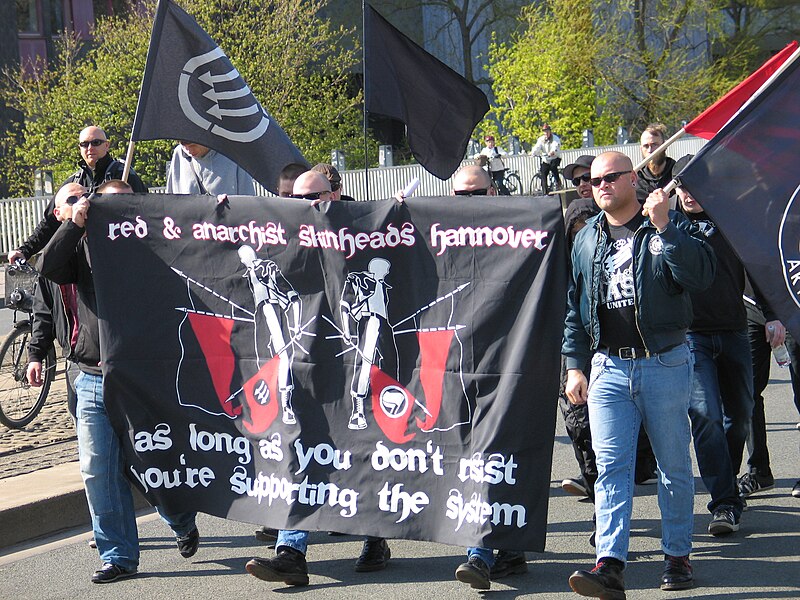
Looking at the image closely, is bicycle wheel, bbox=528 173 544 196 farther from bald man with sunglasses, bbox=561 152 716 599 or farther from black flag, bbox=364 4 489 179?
bald man with sunglasses, bbox=561 152 716 599

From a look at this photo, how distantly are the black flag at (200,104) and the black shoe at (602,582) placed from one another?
9.54 ft

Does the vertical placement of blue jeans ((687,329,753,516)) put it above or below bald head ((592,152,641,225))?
below

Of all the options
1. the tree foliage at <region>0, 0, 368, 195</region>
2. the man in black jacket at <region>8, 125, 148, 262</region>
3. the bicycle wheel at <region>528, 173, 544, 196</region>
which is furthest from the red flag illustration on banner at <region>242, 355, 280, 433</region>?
A: the bicycle wheel at <region>528, 173, 544, 196</region>

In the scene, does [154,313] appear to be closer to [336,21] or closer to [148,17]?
[148,17]

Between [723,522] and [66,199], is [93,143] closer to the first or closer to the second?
[66,199]

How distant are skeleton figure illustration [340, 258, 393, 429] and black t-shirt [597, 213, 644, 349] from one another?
996 millimetres

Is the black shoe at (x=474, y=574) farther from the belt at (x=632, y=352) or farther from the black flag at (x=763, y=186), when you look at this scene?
the black flag at (x=763, y=186)

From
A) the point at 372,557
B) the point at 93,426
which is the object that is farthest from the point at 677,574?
the point at 93,426

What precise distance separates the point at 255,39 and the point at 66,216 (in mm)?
20208

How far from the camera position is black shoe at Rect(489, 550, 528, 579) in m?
5.66

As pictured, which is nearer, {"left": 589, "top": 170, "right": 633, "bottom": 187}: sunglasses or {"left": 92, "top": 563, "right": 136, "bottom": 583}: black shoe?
{"left": 589, "top": 170, "right": 633, "bottom": 187}: sunglasses

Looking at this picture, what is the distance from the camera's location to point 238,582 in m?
5.80

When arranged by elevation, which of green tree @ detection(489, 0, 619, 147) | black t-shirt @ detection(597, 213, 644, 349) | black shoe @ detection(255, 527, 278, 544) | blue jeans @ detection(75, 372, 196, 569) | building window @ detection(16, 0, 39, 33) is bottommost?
black shoe @ detection(255, 527, 278, 544)

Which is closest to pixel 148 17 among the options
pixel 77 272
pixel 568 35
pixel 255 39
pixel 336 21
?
pixel 255 39
